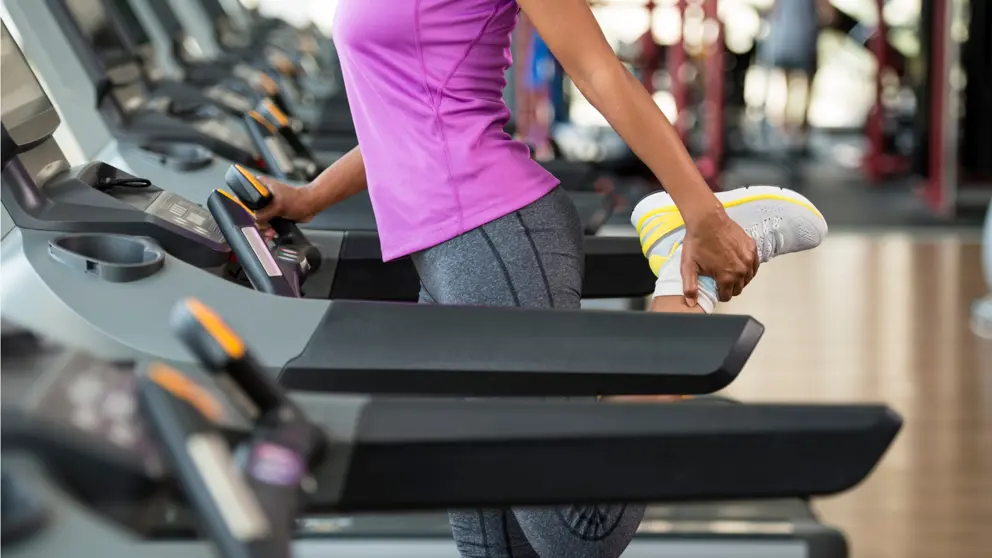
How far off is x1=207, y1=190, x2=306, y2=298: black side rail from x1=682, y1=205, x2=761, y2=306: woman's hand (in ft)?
1.79

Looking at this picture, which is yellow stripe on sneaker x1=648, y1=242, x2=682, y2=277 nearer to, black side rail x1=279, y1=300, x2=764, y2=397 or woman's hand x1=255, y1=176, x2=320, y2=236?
black side rail x1=279, y1=300, x2=764, y2=397

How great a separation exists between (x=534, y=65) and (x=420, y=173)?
236 inches

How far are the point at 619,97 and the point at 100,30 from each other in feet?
6.18

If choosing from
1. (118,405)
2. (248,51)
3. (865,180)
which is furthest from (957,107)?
(118,405)

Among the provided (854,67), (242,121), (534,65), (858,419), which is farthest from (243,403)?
(854,67)

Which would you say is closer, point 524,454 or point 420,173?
point 524,454

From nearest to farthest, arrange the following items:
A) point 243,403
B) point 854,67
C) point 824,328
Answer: point 243,403, point 824,328, point 854,67

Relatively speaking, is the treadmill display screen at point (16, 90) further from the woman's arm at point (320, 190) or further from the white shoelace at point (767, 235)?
the white shoelace at point (767, 235)

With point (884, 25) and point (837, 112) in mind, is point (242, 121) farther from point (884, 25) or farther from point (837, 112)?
point (837, 112)

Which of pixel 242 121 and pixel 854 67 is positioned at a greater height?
pixel 242 121

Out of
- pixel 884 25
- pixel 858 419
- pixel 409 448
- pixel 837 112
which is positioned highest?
pixel 409 448

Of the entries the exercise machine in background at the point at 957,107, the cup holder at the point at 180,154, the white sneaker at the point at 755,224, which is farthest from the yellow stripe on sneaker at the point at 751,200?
the exercise machine in background at the point at 957,107

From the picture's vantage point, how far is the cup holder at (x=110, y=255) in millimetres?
1518

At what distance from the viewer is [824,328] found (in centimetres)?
487
